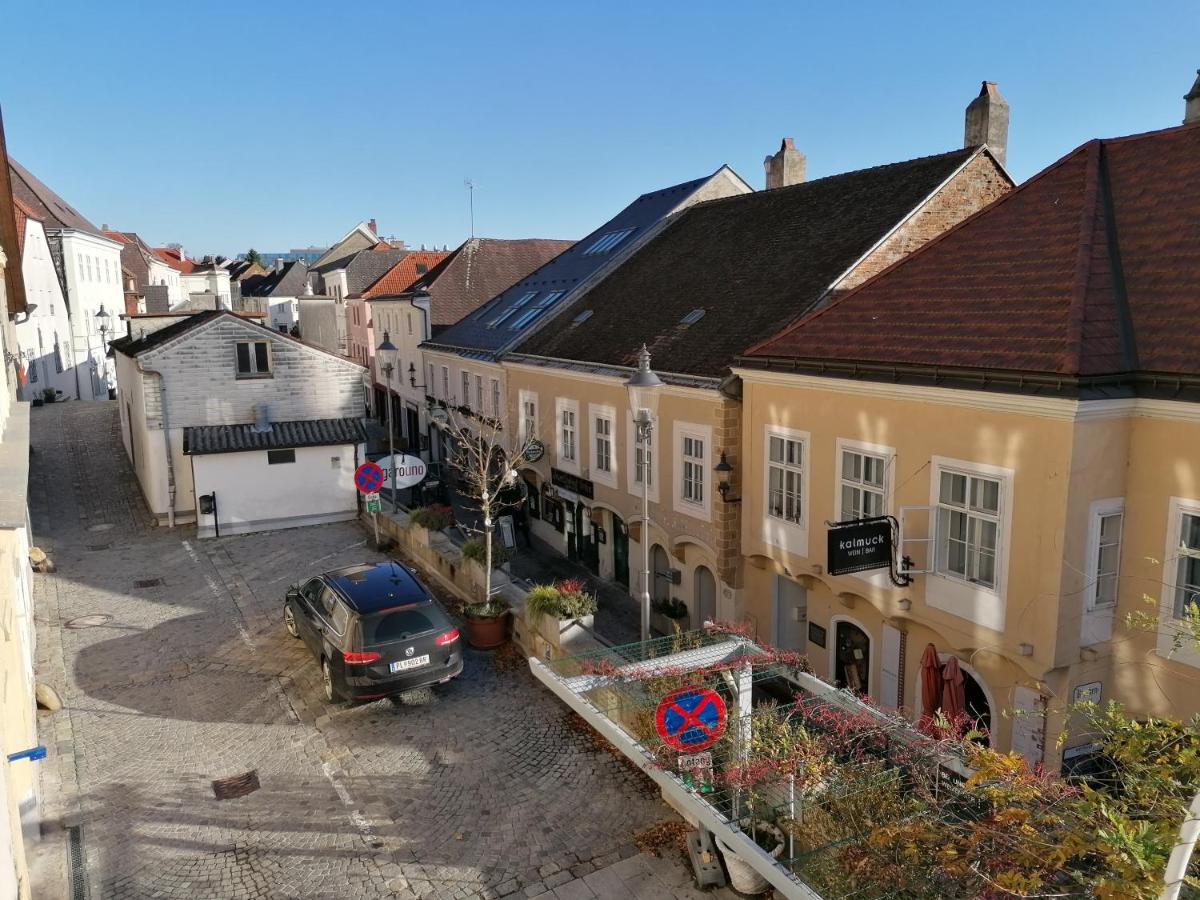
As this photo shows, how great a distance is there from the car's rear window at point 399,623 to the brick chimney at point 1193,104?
1307 cm

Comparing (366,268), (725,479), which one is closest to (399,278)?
(366,268)

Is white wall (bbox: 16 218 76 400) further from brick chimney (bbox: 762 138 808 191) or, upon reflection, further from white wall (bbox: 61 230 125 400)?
brick chimney (bbox: 762 138 808 191)

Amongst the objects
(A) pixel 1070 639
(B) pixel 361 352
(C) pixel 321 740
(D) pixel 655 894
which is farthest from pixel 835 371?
(B) pixel 361 352

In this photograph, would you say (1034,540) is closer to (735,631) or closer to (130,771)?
(735,631)

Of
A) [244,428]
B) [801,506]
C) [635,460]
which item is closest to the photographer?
[801,506]

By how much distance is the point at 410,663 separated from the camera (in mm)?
13023

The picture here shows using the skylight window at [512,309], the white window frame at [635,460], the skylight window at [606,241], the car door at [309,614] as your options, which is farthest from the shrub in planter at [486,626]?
the skylight window at [606,241]

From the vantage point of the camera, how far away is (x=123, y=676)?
1466 centimetres

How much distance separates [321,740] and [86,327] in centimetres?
4635

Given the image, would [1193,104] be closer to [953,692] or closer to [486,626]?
[953,692]

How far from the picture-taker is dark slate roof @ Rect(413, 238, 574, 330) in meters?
33.9

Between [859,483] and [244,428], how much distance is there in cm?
1791

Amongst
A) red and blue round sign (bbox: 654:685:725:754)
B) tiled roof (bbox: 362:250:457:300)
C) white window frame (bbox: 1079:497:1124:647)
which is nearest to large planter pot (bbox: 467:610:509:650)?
red and blue round sign (bbox: 654:685:725:754)

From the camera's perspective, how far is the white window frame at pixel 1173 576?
378 inches
